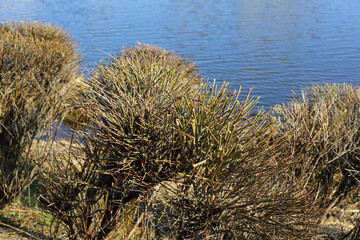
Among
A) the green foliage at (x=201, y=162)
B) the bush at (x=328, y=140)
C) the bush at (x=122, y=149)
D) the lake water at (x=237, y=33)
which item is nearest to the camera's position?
the green foliage at (x=201, y=162)

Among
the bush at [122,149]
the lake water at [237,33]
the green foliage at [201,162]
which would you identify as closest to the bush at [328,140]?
the green foliage at [201,162]

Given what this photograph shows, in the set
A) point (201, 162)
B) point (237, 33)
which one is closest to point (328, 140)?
point (201, 162)

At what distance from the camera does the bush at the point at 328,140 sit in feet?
30.1

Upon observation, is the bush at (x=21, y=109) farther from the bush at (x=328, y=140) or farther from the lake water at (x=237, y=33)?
the lake water at (x=237, y=33)

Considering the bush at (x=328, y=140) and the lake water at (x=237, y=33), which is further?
the lake water at (x=237, y=33)

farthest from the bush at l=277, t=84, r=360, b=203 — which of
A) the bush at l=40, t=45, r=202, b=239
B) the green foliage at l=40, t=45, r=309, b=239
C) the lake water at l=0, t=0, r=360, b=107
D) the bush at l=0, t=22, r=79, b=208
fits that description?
the lake water at l=0, t=0, r=360, b=107

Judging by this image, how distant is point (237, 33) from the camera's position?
36.0 m

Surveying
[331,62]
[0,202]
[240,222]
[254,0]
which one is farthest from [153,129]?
[254,0]

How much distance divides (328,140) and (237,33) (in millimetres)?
27685

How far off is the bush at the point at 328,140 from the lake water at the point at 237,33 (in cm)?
1124

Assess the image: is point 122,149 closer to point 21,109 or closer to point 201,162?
point 201,162

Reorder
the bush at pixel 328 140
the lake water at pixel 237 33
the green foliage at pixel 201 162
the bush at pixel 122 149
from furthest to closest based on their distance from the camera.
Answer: the lake water at pixel 237 33
the bush at pixel 328 140
the bush at pixel 122 149
the green foliage at pixel 201 162

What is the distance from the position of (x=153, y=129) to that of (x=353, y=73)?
23.2m

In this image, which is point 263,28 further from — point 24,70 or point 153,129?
point 153,129
